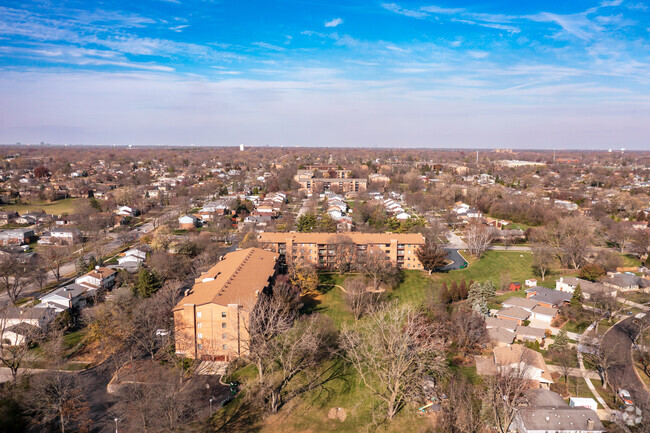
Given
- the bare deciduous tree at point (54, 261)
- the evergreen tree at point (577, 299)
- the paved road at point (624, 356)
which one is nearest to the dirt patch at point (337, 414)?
the paved road at point (624, 356)

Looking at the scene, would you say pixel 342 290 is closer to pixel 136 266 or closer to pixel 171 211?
pixel 136 266

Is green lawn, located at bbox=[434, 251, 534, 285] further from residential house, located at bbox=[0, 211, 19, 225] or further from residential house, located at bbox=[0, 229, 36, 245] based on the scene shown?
residential house, located at bbox=[0, 211, 19, 225]

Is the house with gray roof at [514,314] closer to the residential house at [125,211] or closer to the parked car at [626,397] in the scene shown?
the parked car at [626,397]

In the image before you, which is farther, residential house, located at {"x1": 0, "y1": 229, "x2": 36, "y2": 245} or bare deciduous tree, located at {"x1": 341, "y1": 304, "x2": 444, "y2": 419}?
residential house, located at {"x1": 0, "y1": 229, "x2": 36, "y2": 245}

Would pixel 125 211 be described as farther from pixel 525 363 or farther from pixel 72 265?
pixel 525 363

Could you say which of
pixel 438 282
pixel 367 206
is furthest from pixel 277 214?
pixel 438 282

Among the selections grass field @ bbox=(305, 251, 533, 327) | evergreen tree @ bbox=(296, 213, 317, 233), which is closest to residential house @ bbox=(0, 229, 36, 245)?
evergreen tree @ bbox=(296, 213, 317, 233)

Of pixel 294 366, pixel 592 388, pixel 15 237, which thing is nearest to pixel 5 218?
pixel 15 237
